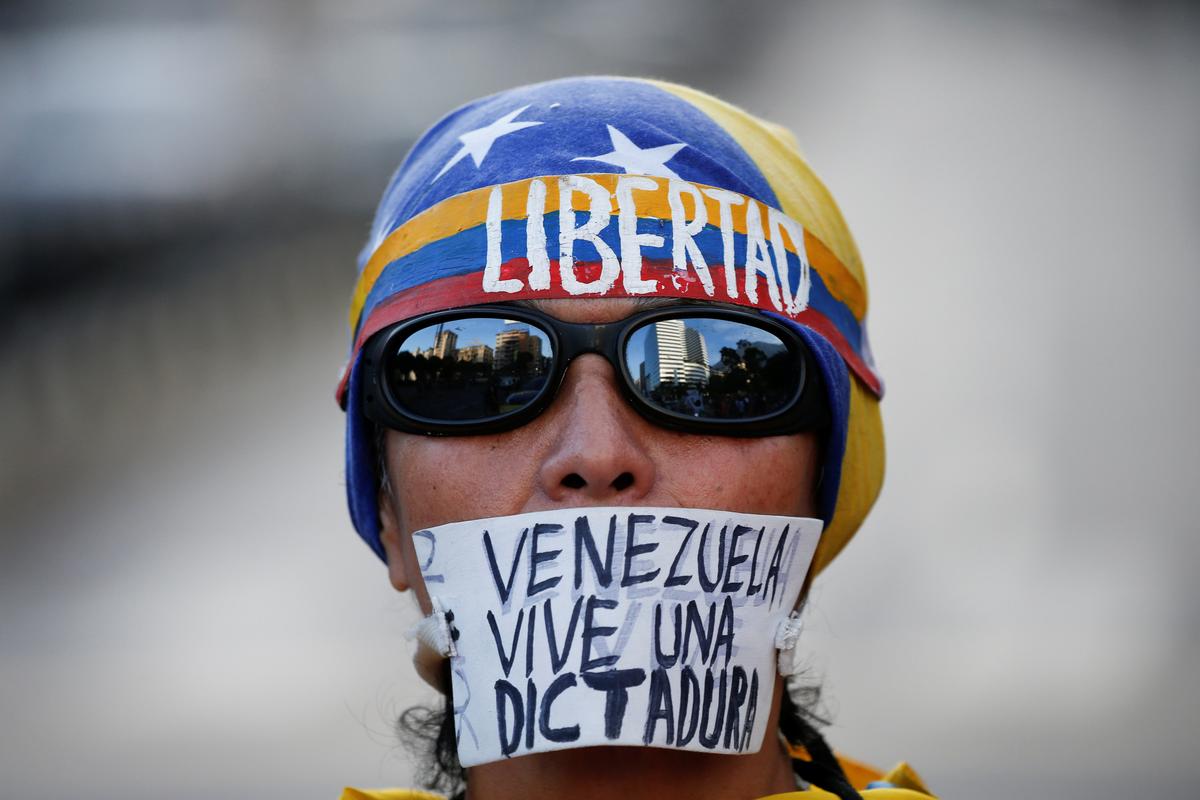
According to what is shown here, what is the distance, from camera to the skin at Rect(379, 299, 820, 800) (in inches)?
76.2

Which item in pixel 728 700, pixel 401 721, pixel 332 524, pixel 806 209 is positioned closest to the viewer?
pixel 728 700

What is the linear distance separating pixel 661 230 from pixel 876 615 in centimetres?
640

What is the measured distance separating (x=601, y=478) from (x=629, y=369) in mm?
165

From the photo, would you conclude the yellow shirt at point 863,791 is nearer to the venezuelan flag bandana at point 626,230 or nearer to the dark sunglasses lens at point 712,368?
the venezuelan flag bandana at point 626,230

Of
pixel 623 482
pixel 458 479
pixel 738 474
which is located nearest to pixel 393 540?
pixel 458 479

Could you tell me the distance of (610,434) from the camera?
1.93 metres

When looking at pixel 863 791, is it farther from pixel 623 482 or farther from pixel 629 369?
pixel 629 369

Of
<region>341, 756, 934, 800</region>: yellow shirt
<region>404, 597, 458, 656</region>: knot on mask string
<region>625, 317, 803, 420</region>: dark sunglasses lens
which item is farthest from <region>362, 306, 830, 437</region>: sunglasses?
<region>341, 756, 934, 800</region>: yellow shirt

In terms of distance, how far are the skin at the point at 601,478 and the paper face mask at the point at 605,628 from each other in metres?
0.05

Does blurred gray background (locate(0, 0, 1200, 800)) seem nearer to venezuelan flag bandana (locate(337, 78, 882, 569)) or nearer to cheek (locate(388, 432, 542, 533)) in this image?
venezuelan flag bandana (locate(337, 78, 882, 569))

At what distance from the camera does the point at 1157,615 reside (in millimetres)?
8008

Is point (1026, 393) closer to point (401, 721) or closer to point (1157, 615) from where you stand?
point (1157, 615)

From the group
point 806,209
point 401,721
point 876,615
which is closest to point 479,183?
point 806,209

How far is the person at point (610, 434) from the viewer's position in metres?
1.88
